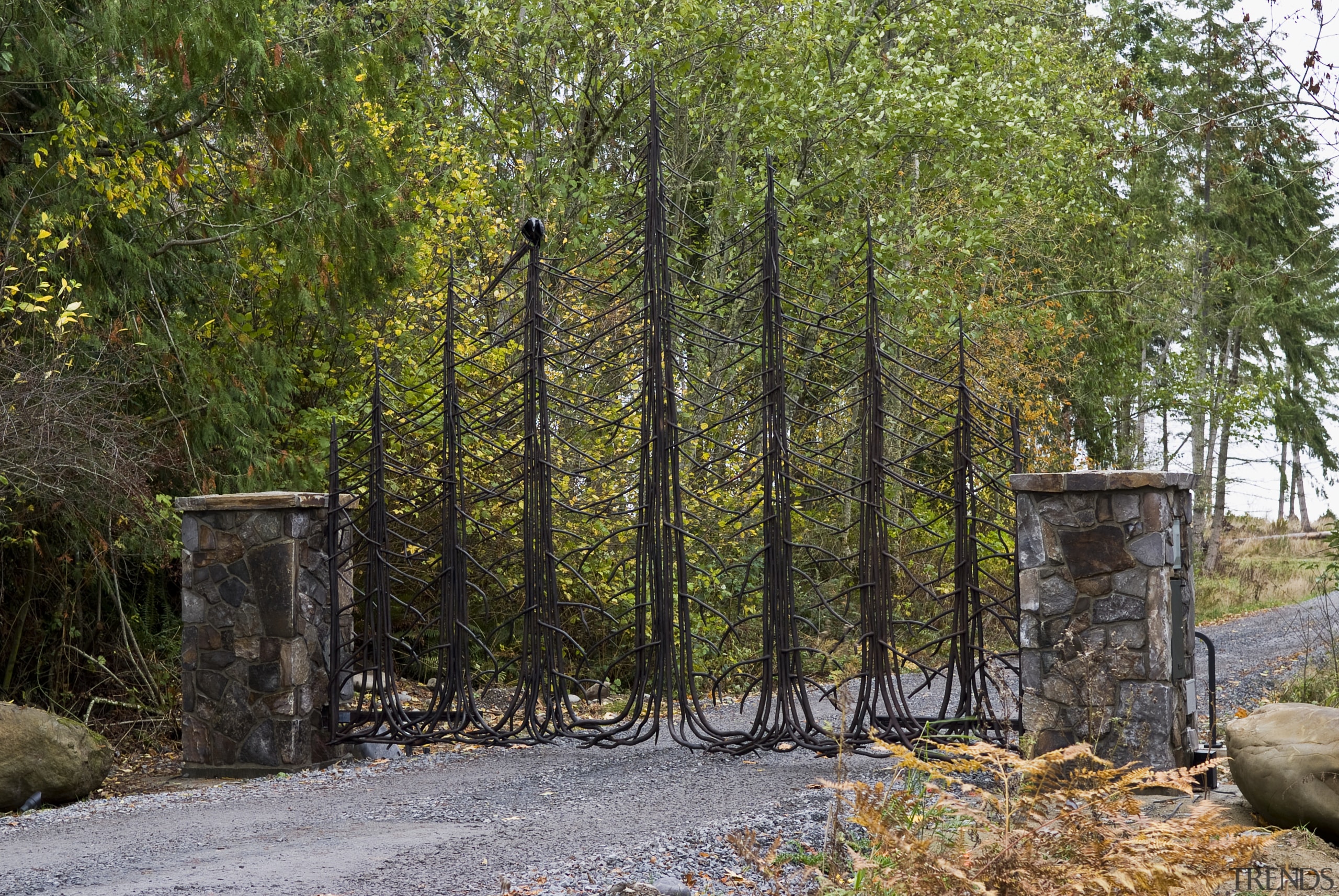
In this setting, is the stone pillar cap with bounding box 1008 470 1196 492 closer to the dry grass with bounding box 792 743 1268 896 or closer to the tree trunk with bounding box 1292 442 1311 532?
the dry grass with bounding box 792 743 1268 896

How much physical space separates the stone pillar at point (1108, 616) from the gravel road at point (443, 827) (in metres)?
0.90

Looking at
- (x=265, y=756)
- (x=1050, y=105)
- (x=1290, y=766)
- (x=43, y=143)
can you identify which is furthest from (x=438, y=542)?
(x=1050, y=105)

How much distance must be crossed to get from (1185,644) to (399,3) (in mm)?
8682

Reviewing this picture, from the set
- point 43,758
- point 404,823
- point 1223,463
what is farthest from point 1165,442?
point 43,758

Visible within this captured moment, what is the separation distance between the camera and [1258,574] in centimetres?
1764

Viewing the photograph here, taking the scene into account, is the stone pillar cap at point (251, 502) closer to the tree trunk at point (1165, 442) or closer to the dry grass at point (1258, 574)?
the dry grass at point (1258, 574)

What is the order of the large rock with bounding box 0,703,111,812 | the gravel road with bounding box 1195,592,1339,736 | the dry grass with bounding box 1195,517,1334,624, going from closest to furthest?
the large rock with bounding box 0,703,111,812, the gravel road with bounding box 1195,592,1339,736, the dry grass with bounding box 1195,517,1334,624

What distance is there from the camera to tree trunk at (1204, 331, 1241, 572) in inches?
658

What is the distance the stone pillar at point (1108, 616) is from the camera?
16.0ft

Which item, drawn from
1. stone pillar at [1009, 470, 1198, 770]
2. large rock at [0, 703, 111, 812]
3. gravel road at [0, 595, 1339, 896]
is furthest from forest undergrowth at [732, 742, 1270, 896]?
large rock at [0, 703, 111, 812]

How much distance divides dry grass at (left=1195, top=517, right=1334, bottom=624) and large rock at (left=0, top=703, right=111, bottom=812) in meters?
10.8

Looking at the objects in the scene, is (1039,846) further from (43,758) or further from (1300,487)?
(1300,487)

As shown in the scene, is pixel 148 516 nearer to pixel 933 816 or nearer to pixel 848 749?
pixel 848 749

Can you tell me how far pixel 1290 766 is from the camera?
4.41m
